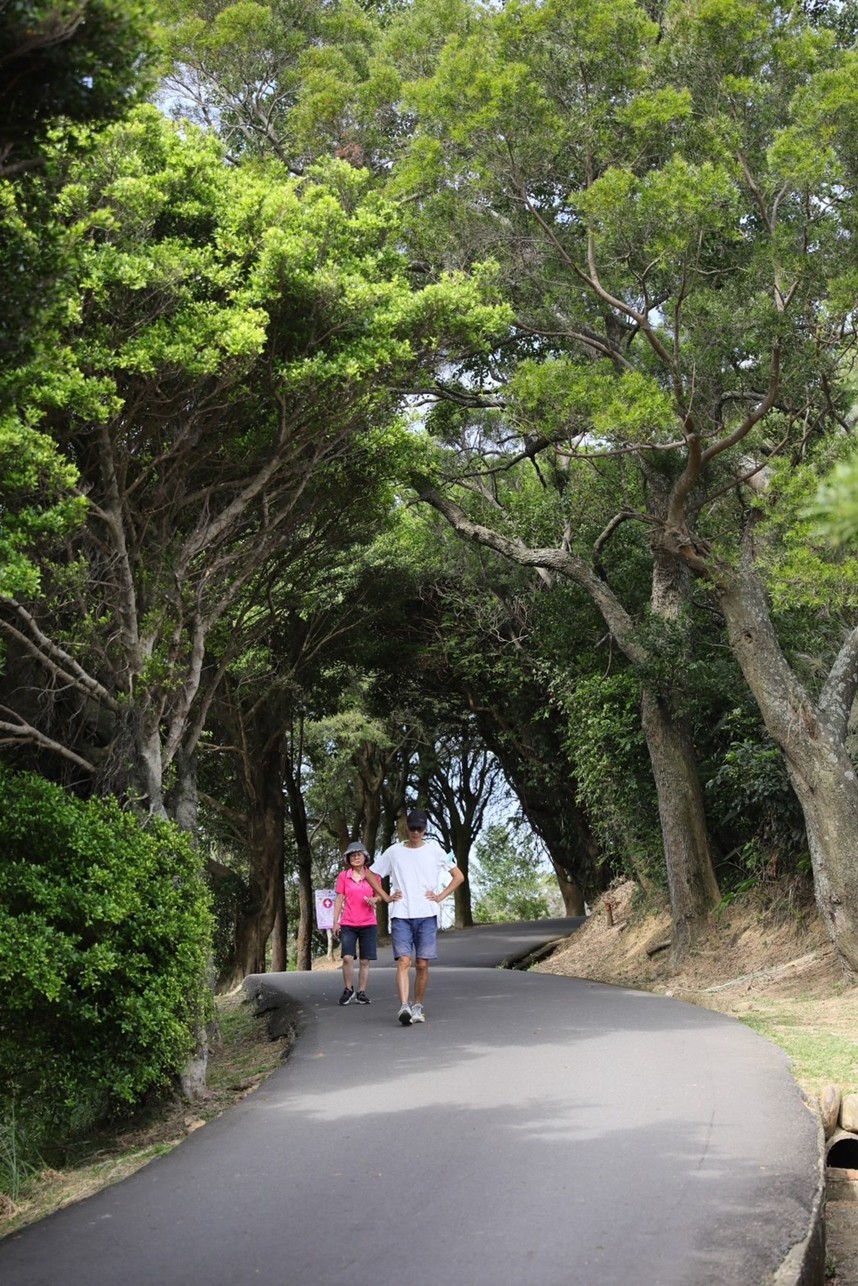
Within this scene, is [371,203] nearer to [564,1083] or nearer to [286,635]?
[564,1083]

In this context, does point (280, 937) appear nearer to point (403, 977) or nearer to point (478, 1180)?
point (403, 977)

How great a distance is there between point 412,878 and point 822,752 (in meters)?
5.72

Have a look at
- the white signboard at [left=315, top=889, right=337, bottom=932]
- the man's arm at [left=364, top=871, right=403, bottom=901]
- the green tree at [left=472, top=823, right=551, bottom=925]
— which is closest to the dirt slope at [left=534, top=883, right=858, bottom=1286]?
the man's arm at [left=364, top=871, right=403, bottom=901]

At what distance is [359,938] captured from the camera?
13.1 metres

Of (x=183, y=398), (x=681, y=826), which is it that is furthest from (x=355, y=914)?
(x=681, y=826)

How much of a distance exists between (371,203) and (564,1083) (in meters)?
8.57

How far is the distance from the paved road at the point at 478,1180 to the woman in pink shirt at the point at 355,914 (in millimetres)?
3060

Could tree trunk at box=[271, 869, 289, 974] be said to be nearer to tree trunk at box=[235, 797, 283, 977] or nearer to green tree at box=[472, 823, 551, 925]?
tree trunk at box=[235, 797, 283, 977]

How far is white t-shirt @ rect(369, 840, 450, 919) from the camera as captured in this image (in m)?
10.9

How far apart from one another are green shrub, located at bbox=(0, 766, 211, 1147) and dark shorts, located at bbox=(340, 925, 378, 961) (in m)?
4.22

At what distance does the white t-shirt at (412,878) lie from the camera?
10.9 m

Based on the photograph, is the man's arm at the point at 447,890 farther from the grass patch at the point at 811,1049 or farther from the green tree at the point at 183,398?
the grass patch at the point at 811,1049

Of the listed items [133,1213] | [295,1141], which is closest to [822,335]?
[295,1141]

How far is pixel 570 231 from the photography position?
16.1m
